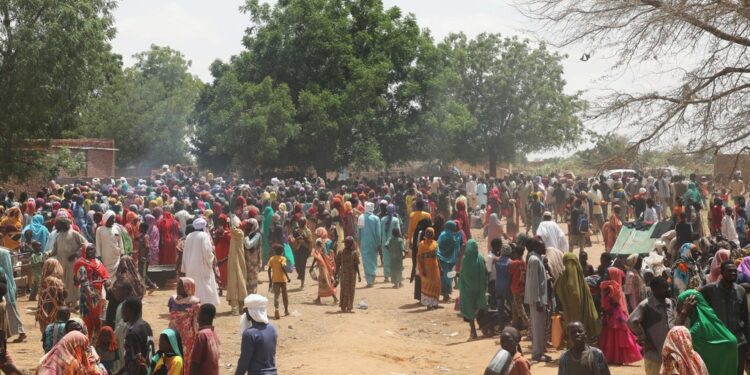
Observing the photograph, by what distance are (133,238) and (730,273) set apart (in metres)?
11.9

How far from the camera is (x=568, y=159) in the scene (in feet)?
249

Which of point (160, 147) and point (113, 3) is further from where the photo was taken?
point (160, 147)

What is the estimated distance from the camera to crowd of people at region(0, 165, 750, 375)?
9203 millimetres

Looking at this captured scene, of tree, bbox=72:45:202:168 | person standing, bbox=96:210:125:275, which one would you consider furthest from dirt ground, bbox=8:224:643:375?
tree, bbox=72:45:202:168

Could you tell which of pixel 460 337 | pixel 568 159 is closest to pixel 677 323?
pixel 460 337

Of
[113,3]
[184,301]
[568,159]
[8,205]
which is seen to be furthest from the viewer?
[568,159]

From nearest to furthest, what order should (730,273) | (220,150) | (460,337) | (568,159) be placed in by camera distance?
(730,273) < (460,337) < (220,150) < (568,159)

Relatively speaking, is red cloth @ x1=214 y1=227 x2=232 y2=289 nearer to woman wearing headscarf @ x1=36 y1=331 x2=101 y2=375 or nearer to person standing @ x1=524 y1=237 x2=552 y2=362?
person standing @ x1=524 y1=237 x2=552 y2=362

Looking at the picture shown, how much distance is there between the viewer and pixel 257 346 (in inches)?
362

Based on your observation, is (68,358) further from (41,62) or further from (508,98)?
(508,98)

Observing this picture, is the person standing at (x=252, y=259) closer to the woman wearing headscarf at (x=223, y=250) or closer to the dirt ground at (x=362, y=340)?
the woman wearing headscarf at (x=223, y=250)

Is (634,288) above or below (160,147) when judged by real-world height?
below

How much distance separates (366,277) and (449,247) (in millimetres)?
3347

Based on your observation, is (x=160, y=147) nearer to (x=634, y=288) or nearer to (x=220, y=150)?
(x=220, y=150)
